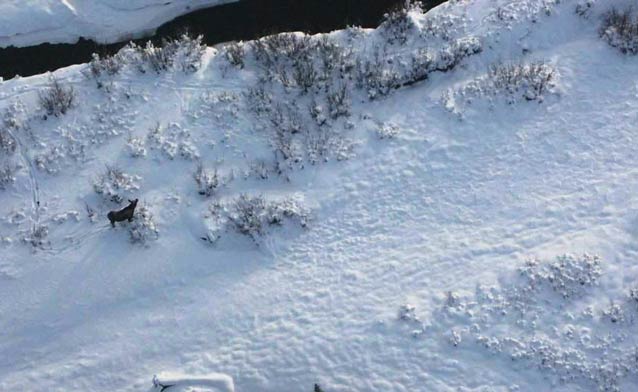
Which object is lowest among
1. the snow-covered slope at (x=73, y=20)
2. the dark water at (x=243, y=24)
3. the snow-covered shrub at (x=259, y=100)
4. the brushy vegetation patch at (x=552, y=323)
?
the brushy vegetation patch at (x=552, y=323)

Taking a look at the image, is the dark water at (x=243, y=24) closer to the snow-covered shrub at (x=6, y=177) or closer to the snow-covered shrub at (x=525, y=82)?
the snow-covered shrub at (x=525, y=82)

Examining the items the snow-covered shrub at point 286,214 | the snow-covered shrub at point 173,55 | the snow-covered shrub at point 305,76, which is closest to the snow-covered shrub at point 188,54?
the snow-covered shrub at point 173,55

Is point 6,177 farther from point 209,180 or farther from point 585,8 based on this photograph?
point 585,8

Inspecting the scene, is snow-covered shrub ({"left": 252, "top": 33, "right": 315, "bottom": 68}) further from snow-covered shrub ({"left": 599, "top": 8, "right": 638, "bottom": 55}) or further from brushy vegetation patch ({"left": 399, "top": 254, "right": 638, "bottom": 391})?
snow-covered shrub ({"left": 599, "top": 8, "right": 638, "bottom": 55})

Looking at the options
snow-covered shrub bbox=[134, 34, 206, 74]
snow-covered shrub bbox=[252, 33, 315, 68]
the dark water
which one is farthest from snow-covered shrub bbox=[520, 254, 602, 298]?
snow-covered shrub bbox=[134, 34, 206, 74]

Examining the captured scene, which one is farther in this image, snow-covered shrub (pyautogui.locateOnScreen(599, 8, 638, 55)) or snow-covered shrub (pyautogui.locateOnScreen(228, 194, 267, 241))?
snow-covered shrub (pyautogui.locateOnScreen(599, 8, 638, 55))
